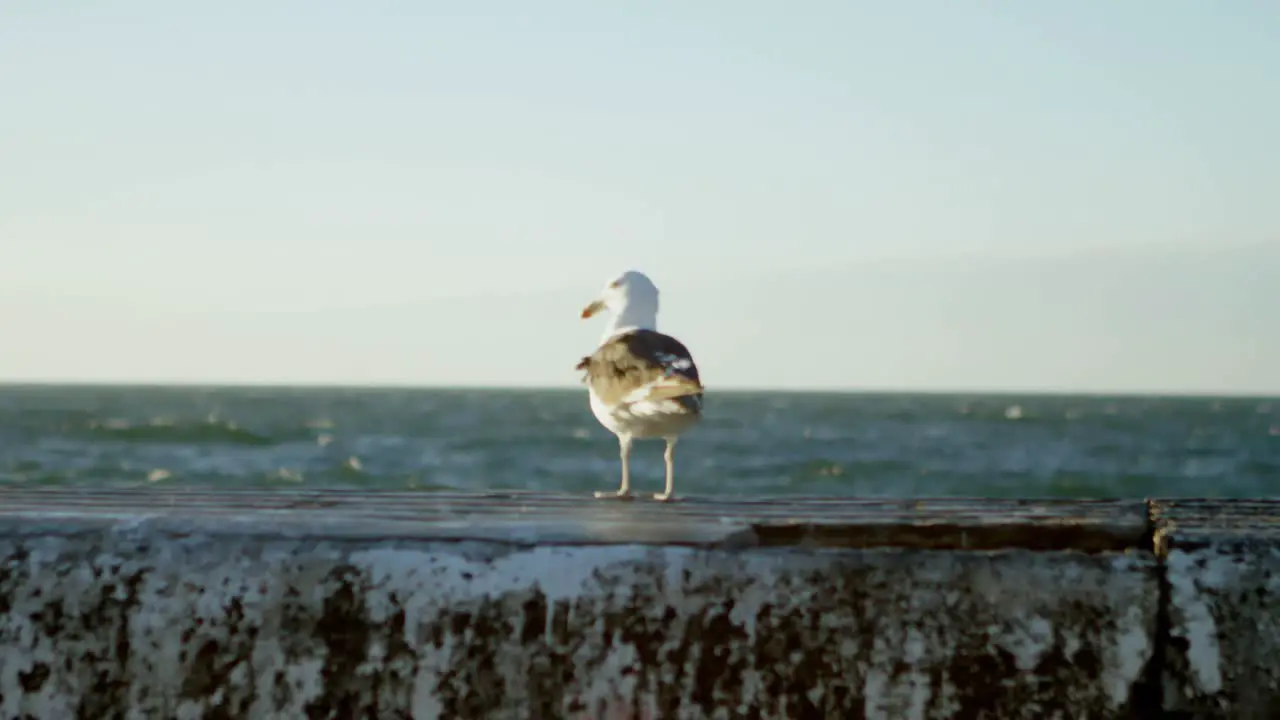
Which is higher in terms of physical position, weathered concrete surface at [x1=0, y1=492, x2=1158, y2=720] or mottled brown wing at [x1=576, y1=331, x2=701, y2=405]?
mottled brown wing at [x1=576, y1=331, x2=701, y2=405]

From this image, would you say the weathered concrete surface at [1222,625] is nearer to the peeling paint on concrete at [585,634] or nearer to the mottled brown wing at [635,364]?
the peeling paint on concrete at [585,634]

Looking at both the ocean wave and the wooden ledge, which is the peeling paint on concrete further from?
the ocean wave

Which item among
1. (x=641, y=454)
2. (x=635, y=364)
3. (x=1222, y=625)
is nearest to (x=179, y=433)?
(x=641, y=454)

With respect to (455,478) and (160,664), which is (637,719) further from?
(455,478)

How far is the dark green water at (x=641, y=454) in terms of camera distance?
103 feet

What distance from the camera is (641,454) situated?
37.1 meters

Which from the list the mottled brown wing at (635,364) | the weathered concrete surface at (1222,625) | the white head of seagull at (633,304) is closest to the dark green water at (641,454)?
the white head of seagull at (633,304)

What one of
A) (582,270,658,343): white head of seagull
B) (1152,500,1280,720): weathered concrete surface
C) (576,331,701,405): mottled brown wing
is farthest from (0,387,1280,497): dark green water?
(1152,500,1280,720): weathered concrete surface

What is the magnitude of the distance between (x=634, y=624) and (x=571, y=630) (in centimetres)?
6

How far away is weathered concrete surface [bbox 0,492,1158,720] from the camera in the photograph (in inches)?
60.2

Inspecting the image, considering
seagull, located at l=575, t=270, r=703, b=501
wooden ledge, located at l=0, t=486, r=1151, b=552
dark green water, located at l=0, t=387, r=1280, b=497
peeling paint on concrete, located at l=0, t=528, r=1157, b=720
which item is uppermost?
dark green water, located at l=0, t=387, r=1280, b=497

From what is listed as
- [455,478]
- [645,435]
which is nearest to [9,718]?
[645,435]

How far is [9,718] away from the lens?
1.55 metres

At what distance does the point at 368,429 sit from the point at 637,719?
46028mm
